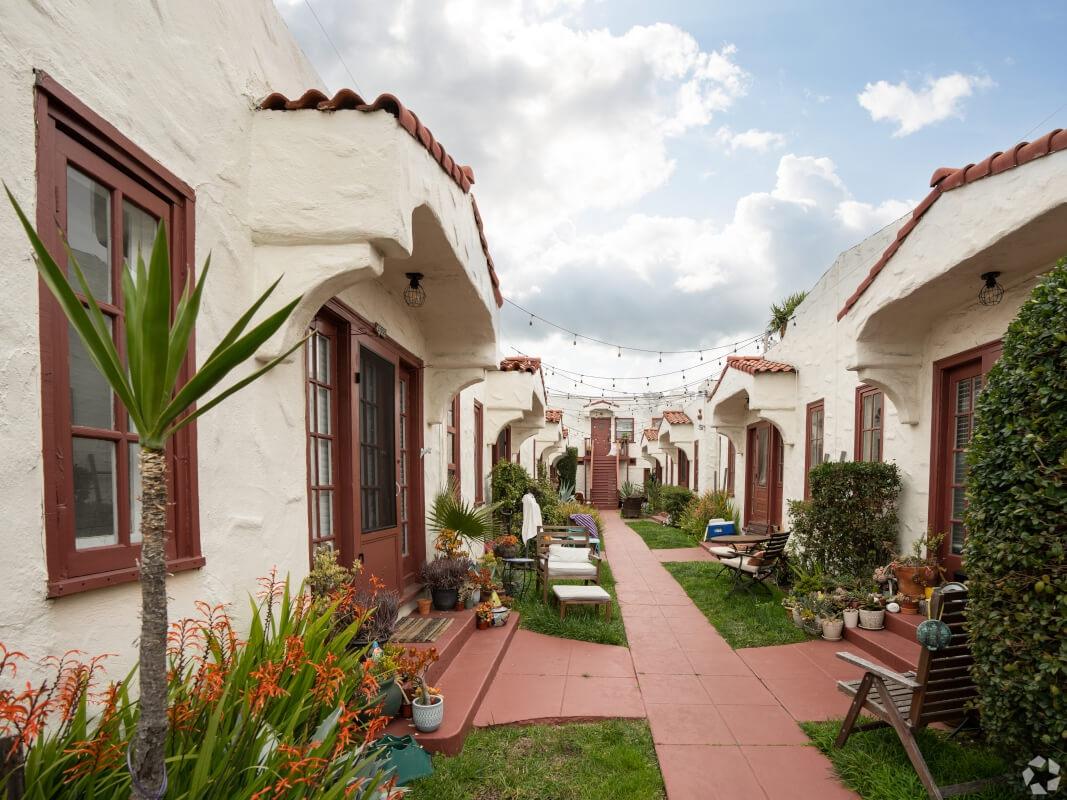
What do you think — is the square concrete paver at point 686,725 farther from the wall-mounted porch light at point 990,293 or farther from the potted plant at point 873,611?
the wall-mounted porch light at point 990,293

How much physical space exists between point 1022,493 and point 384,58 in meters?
5.11

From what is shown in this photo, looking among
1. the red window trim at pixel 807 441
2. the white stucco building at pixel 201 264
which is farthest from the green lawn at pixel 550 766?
the red window trim at pixel 807 441

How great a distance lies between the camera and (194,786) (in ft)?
4.75

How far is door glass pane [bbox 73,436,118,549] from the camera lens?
1873mm

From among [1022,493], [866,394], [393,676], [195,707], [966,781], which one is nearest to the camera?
[195,707]

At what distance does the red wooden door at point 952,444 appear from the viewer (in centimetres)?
509

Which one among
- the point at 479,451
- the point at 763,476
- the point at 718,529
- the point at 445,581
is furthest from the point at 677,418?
the point at 445,581

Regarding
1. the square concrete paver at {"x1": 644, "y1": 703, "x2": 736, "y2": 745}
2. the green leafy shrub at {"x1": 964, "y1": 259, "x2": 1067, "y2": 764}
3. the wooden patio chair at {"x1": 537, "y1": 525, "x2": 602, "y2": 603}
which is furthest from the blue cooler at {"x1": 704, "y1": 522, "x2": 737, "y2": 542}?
the green leafy shrub at {"x1": 964, "y1": 259, "x2": 1067, "y2": 764}

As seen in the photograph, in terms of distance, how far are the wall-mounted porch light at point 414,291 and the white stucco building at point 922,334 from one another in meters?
4.01

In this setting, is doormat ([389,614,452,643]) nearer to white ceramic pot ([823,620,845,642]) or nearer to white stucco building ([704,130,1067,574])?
white ceramic pot ([823,620,845,642])

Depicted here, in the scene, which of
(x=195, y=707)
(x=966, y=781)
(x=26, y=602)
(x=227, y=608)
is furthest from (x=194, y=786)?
(x=966, y=781)

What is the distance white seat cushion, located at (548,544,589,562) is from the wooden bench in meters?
1.58

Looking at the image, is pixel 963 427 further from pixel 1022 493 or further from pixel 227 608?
pixel 227 608

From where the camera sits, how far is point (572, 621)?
19.3 feet
